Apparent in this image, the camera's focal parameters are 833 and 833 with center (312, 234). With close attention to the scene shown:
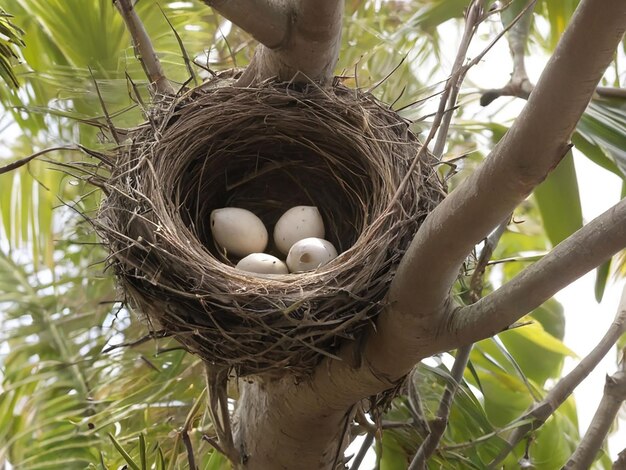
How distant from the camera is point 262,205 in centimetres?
145

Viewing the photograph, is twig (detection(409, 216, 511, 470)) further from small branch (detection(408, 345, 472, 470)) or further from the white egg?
the white egg

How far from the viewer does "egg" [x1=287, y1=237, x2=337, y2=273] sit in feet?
3.92

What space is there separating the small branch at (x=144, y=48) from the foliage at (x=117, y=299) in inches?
7.7

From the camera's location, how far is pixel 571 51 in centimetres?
62

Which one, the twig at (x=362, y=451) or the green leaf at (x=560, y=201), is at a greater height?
the green leaf at (x=560, y=201)

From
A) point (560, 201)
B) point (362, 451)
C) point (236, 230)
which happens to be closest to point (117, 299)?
point (236, 230)

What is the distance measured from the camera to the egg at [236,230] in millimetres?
1286

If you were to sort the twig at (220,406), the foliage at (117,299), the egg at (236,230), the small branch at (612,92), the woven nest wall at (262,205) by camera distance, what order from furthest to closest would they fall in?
the foliage at (117,299) < the egg at (236,230) < the small branch at (612,92) < the twig at (220,406) < the woven nest wall at (262,205)

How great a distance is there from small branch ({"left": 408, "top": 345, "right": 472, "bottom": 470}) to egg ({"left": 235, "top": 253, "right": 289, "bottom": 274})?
0.30 m

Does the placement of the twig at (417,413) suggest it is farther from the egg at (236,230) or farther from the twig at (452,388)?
the egg at (236,230)

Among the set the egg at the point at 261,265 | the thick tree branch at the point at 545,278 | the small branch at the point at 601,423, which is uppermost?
the egg at the point at 261,265

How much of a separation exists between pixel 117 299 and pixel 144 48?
44cm

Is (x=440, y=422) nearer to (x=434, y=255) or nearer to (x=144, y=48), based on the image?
(x=434, y=255)

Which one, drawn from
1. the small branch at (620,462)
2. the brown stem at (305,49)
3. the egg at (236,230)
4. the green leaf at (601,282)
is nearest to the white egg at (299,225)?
the egg at (236,230)
